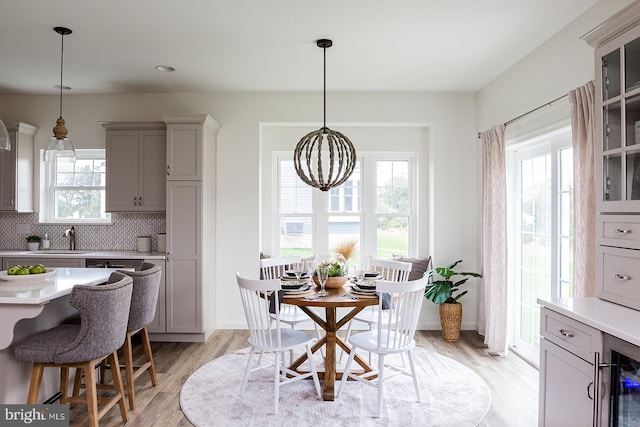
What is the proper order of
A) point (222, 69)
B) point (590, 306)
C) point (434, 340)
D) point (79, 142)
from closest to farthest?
point (590, 306), point (222, 69), point (434, 340), point (79, 142)

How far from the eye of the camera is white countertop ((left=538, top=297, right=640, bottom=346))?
1.66 metres

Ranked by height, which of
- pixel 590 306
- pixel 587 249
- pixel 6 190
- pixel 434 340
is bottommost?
pixel 434 340

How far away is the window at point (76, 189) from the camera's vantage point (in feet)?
16.6

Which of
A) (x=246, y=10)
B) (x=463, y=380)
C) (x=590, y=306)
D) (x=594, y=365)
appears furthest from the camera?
(x=463, y=380)

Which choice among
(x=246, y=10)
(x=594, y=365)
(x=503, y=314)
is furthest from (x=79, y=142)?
(x=594, y=365)

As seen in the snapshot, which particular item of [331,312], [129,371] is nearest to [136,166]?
[129,371]

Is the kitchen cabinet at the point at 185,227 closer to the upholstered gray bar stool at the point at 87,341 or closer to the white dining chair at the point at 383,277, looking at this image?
the white dining chair at the point at 383,277

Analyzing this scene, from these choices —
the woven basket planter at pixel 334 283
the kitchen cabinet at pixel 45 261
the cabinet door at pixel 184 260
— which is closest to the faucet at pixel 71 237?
the kitchen cabinet at pixel 45 261

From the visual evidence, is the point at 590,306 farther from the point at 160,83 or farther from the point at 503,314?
the point at 160,83

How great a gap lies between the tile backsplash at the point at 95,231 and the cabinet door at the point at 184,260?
1.92ft

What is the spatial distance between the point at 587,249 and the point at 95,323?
9.74ft

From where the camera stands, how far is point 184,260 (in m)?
4.38

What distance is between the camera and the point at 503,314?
393 cm

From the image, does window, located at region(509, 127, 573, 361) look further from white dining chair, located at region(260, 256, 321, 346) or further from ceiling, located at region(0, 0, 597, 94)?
white dining chair, located at region(260, 256, 321, 346)
